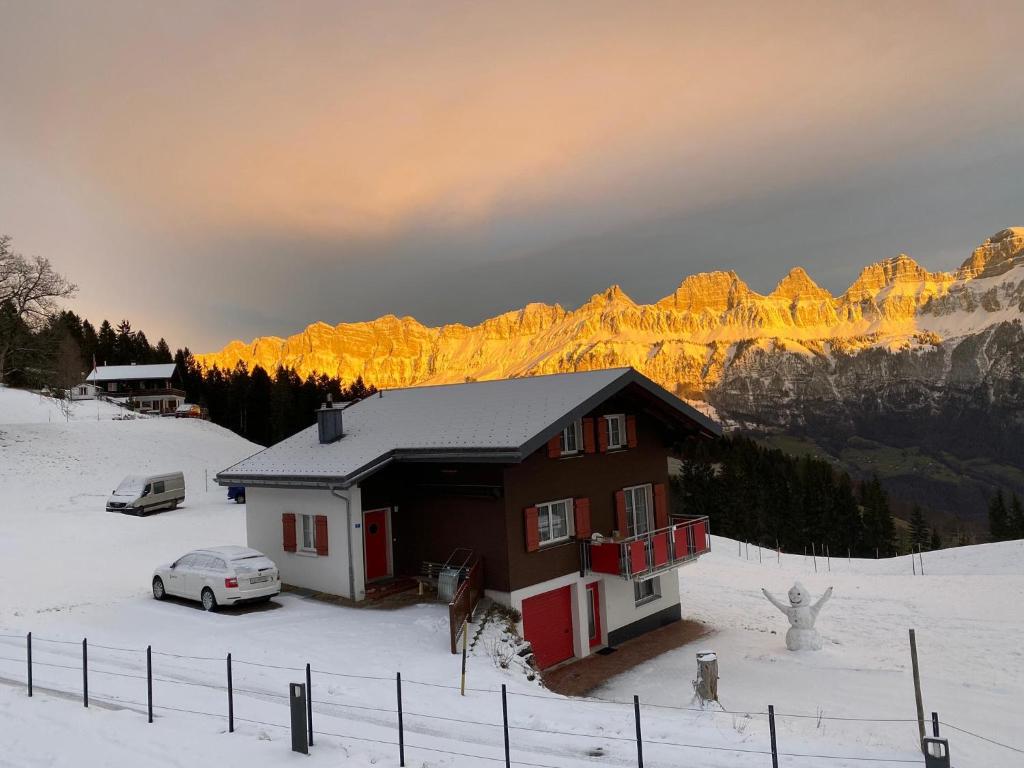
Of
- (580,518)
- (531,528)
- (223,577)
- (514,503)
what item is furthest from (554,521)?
(223,577)

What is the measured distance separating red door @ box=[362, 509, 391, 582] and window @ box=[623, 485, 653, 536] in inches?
295

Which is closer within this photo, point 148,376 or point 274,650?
point 274,650

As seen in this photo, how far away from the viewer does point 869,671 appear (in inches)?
766

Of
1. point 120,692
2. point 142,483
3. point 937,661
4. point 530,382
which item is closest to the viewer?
point 120,692

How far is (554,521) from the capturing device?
20.2 meters

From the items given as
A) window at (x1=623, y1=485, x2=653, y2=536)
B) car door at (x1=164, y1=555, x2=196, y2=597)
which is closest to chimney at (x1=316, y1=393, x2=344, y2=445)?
car door at (x1=164, y1=555, x2=196, y2=597)

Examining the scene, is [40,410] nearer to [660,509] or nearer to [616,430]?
[616,430]

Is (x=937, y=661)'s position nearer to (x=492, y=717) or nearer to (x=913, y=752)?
(x=913, y=752)

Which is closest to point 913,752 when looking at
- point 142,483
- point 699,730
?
point 699,730

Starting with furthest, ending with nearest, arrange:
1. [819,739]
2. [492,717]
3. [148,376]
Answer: [148,376] → [492,717] → [819,739]

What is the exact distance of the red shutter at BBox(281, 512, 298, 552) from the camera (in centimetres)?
2191

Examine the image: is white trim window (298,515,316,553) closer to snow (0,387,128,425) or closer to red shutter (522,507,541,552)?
red shutter (522,507,541,552)

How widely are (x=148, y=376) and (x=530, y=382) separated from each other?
8832cm

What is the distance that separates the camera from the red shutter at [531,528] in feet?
61.9
